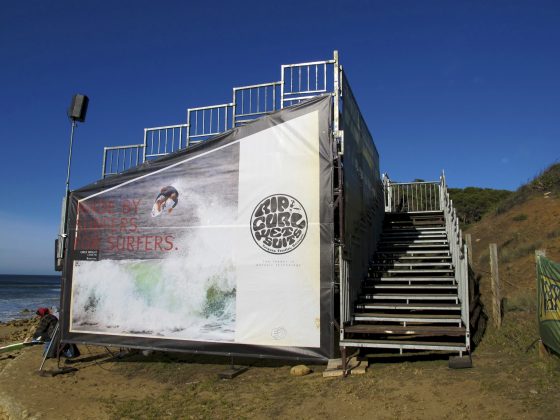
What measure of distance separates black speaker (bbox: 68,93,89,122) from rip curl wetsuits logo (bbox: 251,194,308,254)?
563cm

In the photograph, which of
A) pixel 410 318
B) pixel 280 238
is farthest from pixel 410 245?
pixel 280 238

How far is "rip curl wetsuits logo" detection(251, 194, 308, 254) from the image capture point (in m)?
8.46

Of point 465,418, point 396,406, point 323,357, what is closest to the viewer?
point 465,418

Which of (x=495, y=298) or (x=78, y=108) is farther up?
(x=78, y=108)

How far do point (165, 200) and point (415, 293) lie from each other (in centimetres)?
592

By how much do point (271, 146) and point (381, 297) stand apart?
3974 mm

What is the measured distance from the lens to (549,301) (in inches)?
263

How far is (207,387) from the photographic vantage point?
8219 millimetres

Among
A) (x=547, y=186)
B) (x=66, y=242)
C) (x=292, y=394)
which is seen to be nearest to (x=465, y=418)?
(x=292, y=394)

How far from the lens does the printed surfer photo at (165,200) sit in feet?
32.2

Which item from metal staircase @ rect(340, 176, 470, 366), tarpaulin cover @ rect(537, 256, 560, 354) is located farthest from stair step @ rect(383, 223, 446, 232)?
tarpaulin cover @ rect(537, 256, 560, 354)

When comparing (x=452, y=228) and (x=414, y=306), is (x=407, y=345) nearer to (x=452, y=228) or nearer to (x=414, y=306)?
(x=414, y=306)

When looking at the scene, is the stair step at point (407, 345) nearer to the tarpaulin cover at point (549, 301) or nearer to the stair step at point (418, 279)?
the tarpaulin cover at point (549, 301)

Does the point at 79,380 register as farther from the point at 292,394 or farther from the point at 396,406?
the point at 396,406
